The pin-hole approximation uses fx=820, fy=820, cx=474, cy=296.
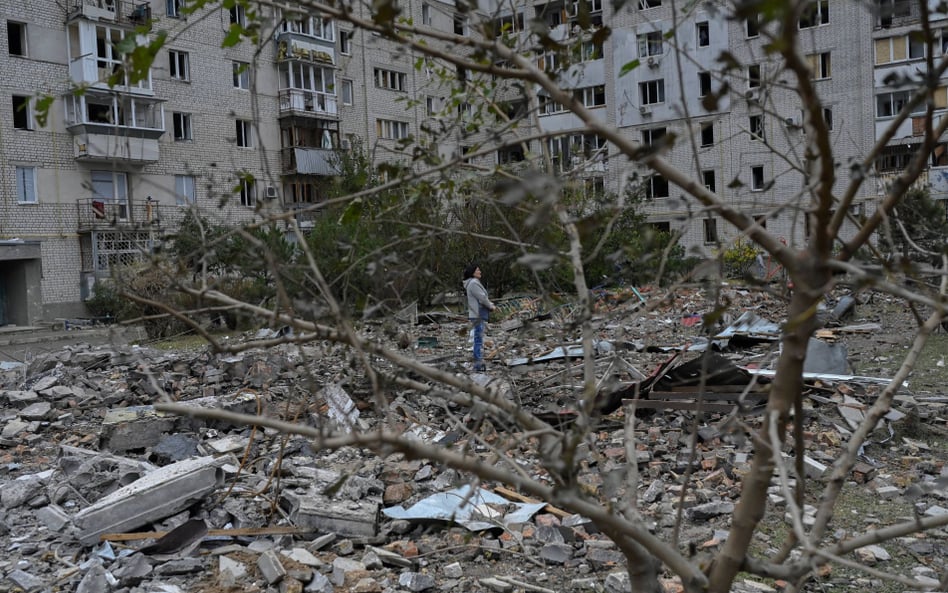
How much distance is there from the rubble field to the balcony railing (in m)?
23.3

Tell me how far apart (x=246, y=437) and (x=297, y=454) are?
3.19ft

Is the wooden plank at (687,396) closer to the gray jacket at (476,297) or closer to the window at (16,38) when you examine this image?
the gray jacket at (476,297)

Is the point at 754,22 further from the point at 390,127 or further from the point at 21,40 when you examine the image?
the point at 390,127

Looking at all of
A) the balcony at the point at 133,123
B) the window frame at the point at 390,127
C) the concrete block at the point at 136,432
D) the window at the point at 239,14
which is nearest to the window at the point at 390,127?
the window frame at the point at 390,127

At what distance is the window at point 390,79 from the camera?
115 ft

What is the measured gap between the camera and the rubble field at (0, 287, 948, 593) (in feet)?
12.6

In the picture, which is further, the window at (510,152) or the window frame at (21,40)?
the window frame at (21,40)

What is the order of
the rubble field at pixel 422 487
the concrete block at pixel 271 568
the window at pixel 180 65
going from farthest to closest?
1. the window at pixel 180 65
2. the concrete block at pixel 271 568
3. the rubble field at pixel 422 487

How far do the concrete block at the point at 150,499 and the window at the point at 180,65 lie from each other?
86.4 ft

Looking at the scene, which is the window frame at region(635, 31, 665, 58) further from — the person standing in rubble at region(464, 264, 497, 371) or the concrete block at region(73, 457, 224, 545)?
the person standing in rubble at region(464, 264, 497, 371)

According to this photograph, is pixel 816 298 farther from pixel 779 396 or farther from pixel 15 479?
pixel 15 479

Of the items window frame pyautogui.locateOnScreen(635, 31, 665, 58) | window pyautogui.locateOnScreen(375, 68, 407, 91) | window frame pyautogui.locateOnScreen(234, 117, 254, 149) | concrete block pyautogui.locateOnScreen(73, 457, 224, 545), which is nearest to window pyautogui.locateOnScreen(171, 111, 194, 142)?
window frame pyautogui.locateOnScreen(234, 117, 254, 149)

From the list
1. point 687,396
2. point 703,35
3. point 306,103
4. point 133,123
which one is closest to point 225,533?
point 687,396

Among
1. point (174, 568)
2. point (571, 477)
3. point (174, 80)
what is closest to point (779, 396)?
point (571, 477)
